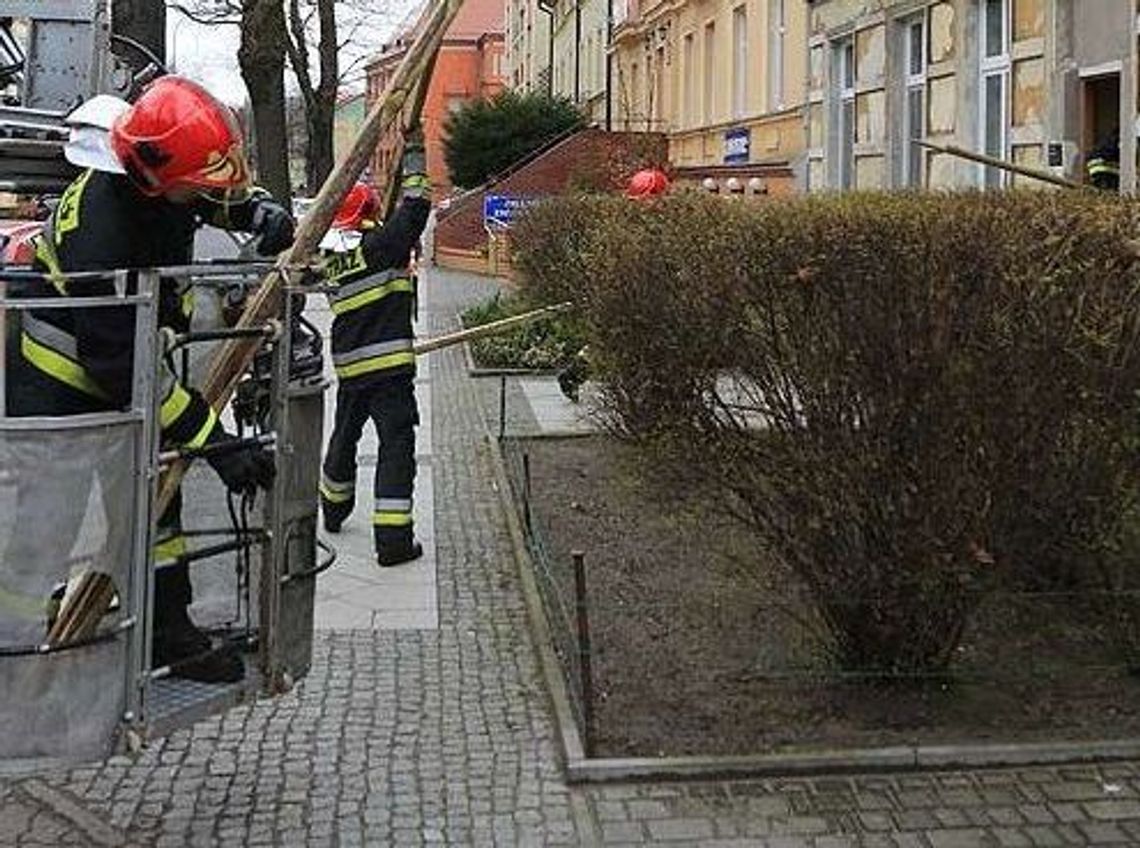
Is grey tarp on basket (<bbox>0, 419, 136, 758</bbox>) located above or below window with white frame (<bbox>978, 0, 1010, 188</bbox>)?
below

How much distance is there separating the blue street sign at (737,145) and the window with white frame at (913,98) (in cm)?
801

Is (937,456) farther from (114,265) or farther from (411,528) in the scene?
(411,528)

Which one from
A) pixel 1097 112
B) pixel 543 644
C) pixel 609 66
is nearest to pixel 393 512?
pixel 543 644

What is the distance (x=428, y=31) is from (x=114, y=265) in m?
1.42

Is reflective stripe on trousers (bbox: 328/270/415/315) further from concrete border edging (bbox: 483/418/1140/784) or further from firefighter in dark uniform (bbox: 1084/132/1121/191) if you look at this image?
firefighter in dark uniform (bbox: 1084/132/1121/191)

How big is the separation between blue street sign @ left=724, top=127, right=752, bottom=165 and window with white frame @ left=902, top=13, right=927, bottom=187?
8010mm

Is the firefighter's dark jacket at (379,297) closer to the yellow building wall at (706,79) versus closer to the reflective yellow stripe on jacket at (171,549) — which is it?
the reflective yellow stripe on jacket at (171,549)

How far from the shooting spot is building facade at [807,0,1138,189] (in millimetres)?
14938

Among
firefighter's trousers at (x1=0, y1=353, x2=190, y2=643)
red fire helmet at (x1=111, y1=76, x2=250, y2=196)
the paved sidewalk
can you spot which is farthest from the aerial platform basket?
the paved sidewalk

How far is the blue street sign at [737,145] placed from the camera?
93.9 feet

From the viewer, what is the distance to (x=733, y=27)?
101ft

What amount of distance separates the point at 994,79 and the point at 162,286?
14.5 meters

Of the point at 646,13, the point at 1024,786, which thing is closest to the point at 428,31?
the point at 1024,786

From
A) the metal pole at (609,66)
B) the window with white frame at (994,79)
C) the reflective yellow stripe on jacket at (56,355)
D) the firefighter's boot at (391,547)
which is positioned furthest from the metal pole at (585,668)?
the metal pole at (609,66)
